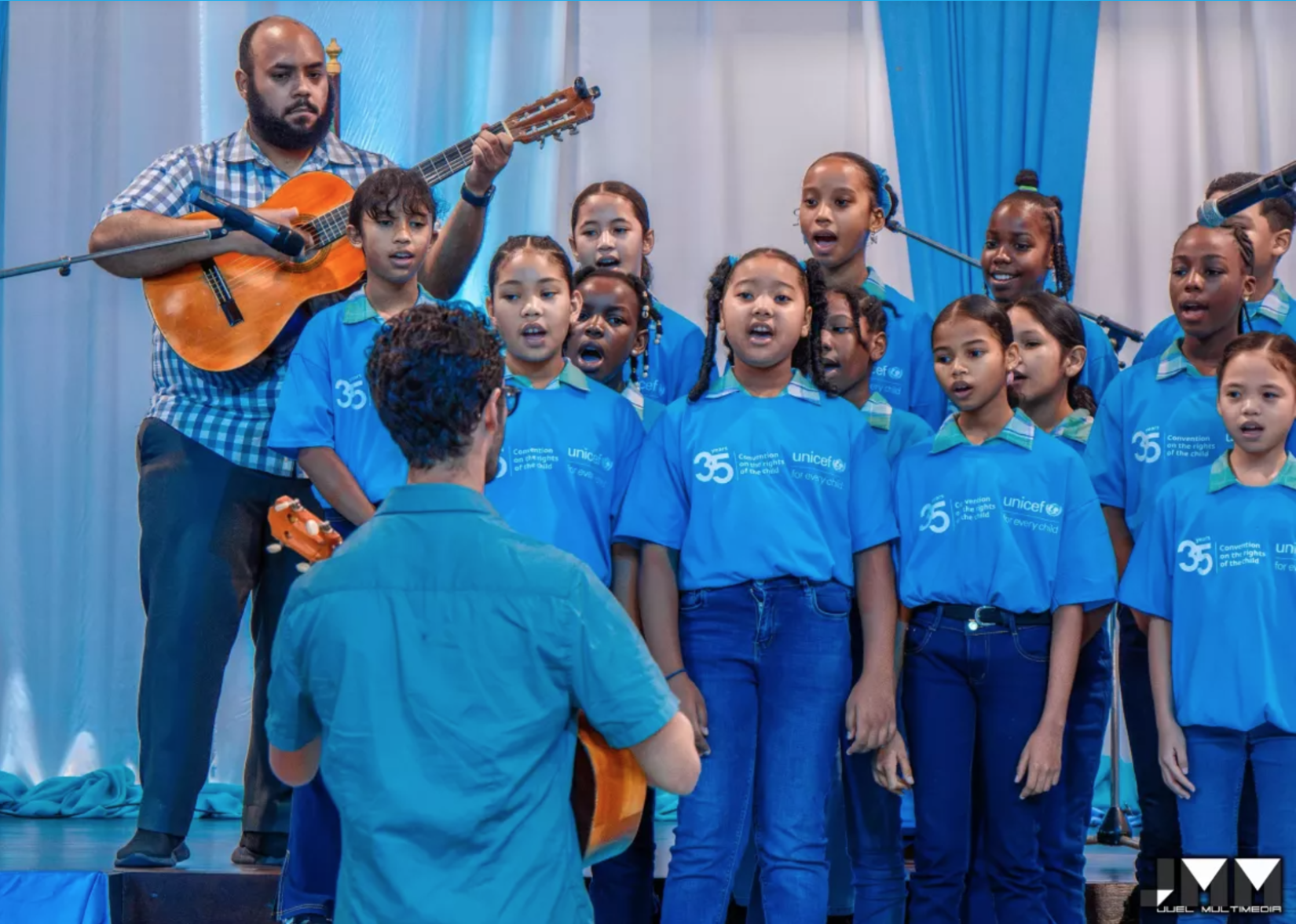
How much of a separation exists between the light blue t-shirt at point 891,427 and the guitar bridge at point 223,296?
1.48 metres

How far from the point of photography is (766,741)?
3111 millimetres

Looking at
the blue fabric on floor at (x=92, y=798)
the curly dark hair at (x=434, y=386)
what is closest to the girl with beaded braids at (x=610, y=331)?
the curly dark hair at (x=434, y=386)

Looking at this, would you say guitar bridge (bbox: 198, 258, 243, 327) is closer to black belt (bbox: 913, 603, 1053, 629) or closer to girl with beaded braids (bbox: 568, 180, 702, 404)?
girl with beaded braids (bbox: 568, 180, 702, 404)

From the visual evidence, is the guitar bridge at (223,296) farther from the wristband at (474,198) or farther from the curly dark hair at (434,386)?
the curly dark hair at (434,386)

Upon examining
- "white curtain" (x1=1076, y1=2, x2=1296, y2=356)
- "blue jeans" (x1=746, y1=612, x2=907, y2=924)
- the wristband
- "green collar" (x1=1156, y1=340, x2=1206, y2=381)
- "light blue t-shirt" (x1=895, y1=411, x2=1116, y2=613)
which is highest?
"white curtain" (x1=1076, y1=2, x2=1296, y2=356)

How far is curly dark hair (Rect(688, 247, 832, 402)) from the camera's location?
3362 mm

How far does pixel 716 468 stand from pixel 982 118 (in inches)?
110

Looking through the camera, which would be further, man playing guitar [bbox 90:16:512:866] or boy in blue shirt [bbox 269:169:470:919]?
man playing guitar [bbox 90:16:512:866]

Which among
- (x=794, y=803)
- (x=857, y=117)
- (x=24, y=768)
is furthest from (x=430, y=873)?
(x=857, y=117)

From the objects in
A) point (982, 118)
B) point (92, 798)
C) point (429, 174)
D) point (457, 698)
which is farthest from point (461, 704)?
point (982, 118)

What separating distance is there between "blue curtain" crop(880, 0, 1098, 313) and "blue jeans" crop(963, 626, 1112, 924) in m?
2.22

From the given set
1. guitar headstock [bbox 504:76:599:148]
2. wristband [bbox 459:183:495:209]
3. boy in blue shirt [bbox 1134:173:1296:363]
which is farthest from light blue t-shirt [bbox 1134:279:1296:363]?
wristband [bbox 459:183:495:209]

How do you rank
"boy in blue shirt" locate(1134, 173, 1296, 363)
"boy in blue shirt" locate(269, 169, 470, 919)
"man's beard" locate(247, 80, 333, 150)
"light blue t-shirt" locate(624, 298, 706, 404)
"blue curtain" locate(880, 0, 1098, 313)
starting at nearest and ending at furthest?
"boy in blue shirt" locate(269, 169, 470, 919) → "boy in blue shirt" locate(1134, 173, 1296, 363) → "man's beard" locate(247, 80, 333, 150) → "light blue t-shirt" locate(624, 298, 706, 404) → "blue curtain" locate(880, 0, 1098, 313)

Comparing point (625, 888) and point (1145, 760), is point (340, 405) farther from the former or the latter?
point (1145, 760)
